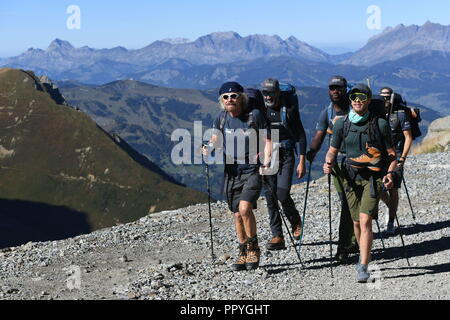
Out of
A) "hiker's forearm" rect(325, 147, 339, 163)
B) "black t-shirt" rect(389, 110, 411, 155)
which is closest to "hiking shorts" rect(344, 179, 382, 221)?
"hiker's forearm" rect(325, 147, 339, 163)

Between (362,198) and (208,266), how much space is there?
389 cm

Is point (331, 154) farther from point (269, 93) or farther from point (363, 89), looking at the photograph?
point (269, 93)

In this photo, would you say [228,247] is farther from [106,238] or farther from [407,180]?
[407,180]

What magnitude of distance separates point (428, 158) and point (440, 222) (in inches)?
678

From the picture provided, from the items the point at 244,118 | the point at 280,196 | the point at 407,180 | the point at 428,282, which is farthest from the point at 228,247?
the point at 407,180

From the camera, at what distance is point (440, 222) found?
1627cm

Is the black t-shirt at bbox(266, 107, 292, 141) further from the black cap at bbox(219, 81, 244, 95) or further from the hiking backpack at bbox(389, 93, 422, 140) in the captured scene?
the hiking backpack at bbox(389, 93, 422, 140)

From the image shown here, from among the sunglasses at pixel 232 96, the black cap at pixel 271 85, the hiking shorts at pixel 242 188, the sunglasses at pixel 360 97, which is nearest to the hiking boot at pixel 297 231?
the hiking shorts at pixel 242 188

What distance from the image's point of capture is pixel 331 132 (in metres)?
12.0

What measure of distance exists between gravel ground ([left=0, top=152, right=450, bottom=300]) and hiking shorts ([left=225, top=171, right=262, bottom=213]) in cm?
153

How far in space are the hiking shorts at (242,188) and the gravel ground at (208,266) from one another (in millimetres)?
1526

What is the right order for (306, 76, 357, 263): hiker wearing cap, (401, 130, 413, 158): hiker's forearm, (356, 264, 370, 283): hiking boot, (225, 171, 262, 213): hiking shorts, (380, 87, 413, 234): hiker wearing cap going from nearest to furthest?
(356, 264, 370, 283): hiking boot → (225, 171, 262, 213): hiking shorts → (306, 76, 357, 263): hiker wearing cap → (401, 130, 413, 158): hiker's forearm → (380, 87, 413, 234): hiker wearing cap

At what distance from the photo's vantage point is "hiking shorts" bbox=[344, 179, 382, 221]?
1045 cm

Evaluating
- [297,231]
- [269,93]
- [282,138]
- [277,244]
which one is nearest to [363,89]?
[269,93]
